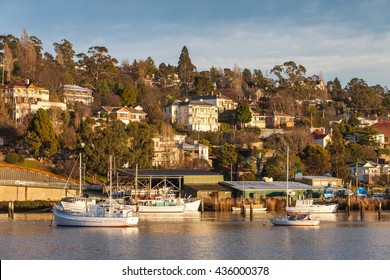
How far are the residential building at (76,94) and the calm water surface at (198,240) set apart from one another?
66109 millimetres

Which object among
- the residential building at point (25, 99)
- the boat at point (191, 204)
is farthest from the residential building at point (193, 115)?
the boat at point (191, 204)

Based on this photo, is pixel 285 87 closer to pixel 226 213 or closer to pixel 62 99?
pixel 62 99

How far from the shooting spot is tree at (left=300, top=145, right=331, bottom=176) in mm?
123875

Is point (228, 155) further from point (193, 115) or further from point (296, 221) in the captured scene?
point (296, 221)

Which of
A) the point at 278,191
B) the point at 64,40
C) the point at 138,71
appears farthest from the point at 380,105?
the point at 278,191

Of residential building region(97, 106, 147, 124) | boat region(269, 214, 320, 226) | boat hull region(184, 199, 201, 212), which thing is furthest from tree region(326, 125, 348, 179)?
boat region(269, 214, 320, 226)

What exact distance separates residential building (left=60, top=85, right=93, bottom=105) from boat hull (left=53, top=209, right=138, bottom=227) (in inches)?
2879

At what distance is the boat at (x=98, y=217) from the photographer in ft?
222

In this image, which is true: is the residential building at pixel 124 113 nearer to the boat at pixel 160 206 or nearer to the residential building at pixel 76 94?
the residential building at pixel 76 94

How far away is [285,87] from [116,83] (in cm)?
4626

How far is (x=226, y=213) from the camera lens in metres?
89.9

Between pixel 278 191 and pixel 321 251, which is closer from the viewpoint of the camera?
pixel 321 251

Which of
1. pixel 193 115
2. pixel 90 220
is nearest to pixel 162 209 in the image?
pixel 90 220

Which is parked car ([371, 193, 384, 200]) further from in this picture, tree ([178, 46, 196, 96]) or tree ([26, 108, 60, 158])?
tree ([178, 46, 196, 96])
